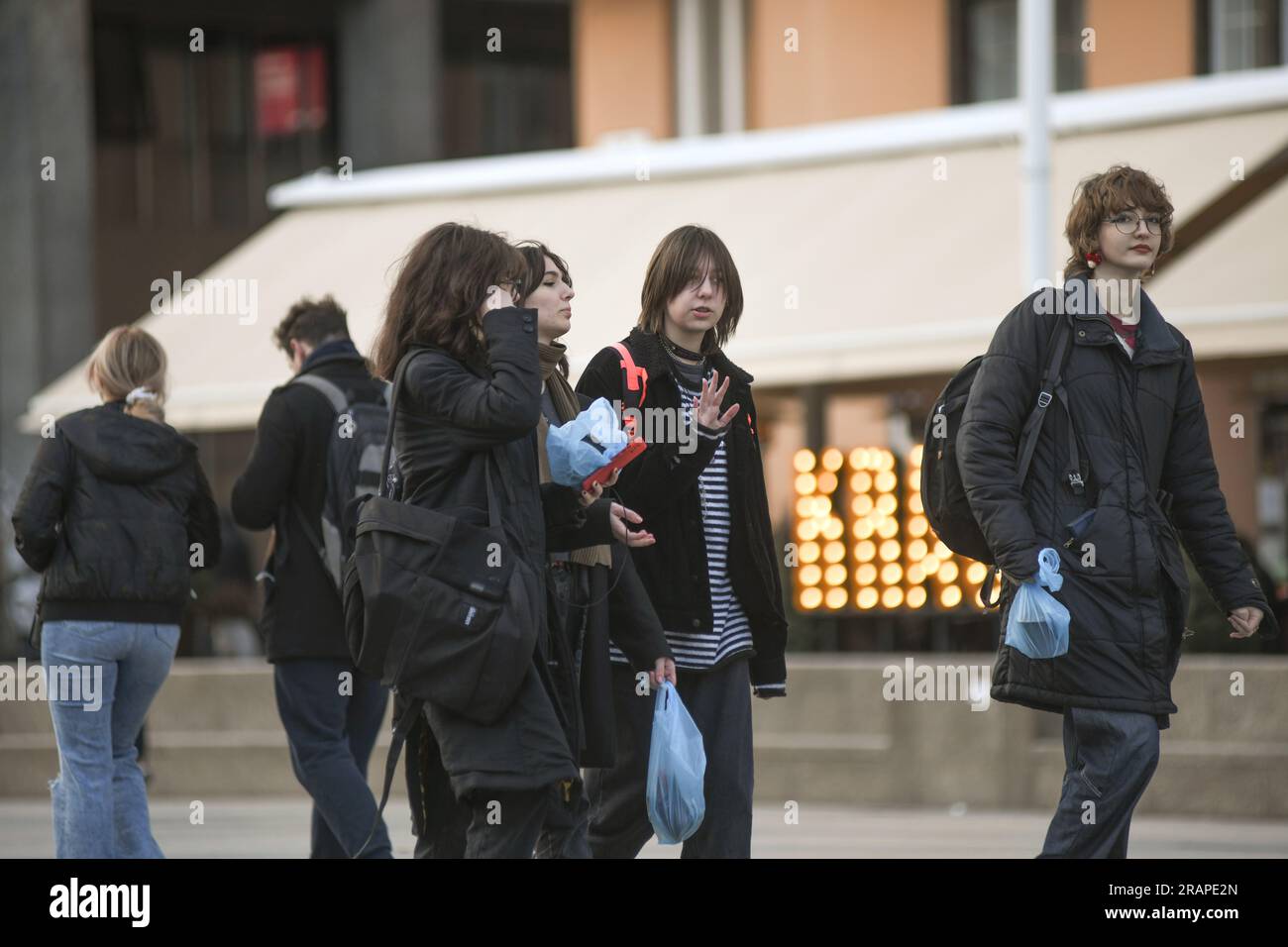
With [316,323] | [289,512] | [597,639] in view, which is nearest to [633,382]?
[597,639]

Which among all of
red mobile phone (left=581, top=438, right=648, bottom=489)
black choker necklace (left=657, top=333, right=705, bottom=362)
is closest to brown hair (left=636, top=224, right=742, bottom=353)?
black choker necklace (left=657, top=333, right=705, bottom=362)

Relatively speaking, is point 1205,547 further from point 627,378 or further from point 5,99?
point 5,99

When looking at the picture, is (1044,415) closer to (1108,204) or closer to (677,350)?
(1108,204)

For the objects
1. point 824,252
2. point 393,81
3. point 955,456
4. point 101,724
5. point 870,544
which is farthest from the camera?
point 393,81

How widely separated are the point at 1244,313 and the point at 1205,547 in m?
5.26

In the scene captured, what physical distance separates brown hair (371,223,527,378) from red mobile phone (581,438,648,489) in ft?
1.27

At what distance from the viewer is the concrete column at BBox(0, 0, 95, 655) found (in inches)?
1065

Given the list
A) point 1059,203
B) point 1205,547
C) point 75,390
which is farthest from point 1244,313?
point 75,390

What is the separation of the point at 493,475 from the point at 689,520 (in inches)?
35.1

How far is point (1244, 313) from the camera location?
10.7 m

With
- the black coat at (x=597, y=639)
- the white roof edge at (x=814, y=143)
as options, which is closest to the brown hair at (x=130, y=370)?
the black coat at (x=597, y=639)

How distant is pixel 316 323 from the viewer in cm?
741

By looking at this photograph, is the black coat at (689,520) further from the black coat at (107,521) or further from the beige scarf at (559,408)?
the black coat at (107,521)

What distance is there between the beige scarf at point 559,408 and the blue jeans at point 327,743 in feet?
4.79
